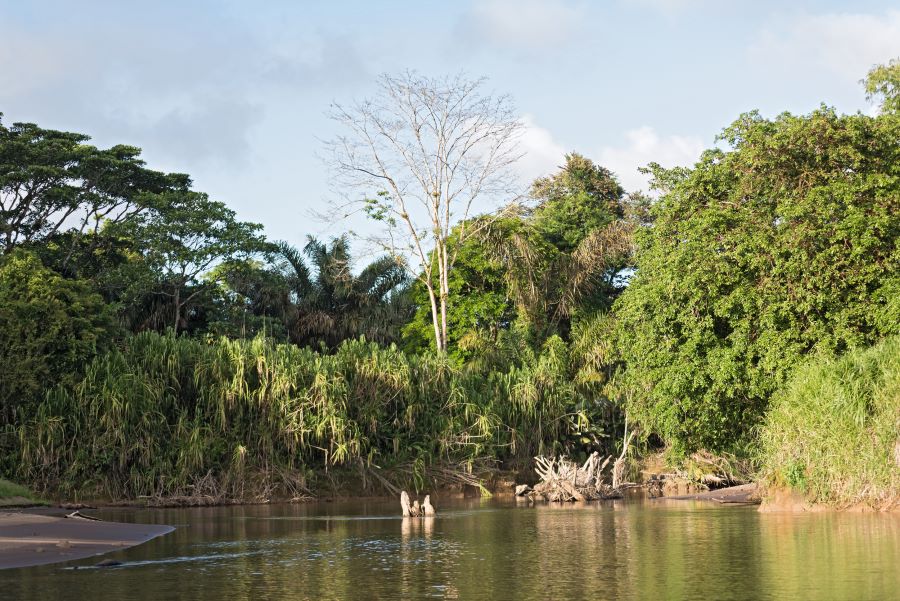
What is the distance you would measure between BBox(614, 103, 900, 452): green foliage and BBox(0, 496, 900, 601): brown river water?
4243 mm

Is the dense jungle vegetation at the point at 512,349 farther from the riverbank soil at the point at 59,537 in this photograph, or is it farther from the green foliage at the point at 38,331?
the riverbank soil at the point at 59,537

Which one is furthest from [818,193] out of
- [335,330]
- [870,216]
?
[335,330]

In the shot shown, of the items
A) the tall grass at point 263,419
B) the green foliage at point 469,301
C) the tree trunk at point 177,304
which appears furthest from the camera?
the green foliage at point 469,301

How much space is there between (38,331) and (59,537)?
14392 millimetres

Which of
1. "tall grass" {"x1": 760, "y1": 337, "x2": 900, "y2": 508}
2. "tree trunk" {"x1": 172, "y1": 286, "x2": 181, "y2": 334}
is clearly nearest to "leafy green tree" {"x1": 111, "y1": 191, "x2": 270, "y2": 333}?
"tree trunk" {"x1": 172, "y1": 286, "x2": 181, "y2": 334}

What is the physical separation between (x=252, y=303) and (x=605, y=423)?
1861 centimetres

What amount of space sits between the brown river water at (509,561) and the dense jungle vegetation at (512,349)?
410 cm

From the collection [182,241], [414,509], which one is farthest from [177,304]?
[414,509]

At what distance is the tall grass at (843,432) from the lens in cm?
1917

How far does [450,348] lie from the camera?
45062 mm

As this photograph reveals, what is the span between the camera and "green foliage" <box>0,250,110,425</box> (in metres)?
29.2

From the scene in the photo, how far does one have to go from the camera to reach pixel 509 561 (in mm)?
14320

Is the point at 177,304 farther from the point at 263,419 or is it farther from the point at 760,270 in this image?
the point at 760,270

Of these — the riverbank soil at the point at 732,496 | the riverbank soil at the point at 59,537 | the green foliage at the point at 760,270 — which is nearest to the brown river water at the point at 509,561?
the riverbank soil at the point at 59,537
